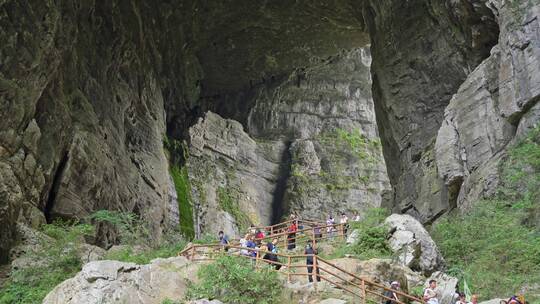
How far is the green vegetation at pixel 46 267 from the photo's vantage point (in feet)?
45.4

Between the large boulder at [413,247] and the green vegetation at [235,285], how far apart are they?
4.76 m

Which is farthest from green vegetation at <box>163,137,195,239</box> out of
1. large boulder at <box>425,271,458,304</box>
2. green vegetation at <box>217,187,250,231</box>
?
large boulder at <box>425,271,458,304</box>

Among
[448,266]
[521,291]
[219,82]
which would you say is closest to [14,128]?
[448,266]

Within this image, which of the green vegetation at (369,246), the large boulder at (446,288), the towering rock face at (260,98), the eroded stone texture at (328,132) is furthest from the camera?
the eroded stone texture at (328,132)

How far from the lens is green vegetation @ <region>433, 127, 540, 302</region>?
44.2 feet

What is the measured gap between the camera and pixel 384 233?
52.3 ft

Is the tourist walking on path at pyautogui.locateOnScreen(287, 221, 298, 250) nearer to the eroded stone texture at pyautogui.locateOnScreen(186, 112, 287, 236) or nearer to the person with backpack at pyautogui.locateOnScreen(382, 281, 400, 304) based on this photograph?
the person with backpack at pyautogui.locateOnScreen(382, 281, 400, 304)

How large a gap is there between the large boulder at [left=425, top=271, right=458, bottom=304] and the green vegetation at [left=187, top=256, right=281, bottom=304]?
11.2ft

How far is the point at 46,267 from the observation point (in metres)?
15.2

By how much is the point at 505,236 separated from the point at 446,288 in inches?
125

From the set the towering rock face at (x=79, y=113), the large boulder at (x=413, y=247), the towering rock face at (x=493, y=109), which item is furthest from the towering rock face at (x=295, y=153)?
the large boulder at (x=413, y=247)

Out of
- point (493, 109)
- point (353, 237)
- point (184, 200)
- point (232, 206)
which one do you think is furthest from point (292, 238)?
point (232, 206)

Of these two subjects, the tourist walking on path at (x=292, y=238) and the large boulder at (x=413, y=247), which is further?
the tourist walking on path at (x=292, y=238)

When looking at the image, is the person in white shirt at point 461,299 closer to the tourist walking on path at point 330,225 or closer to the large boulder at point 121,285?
→ the large boulder at point 121,285
